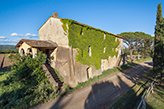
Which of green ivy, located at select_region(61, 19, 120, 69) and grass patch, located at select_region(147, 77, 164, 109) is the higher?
green ivy, located at select_region(61, 19, 120, 69)

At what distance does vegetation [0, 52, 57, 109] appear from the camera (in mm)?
7212

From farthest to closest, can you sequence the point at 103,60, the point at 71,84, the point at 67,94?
the point at 103,60 → the point at 71,84 → the point at 67,94

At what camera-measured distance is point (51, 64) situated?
12.7 metres

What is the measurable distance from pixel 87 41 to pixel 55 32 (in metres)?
4.82

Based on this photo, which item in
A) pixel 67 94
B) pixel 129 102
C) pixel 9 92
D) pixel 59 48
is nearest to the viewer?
pixel 129 102

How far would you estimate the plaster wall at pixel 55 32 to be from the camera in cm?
1112

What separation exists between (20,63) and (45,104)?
532 cm

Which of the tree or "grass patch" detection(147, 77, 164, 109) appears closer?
"grass patch" detection(147, 77, 164, 109)

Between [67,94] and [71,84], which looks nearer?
[67,94]

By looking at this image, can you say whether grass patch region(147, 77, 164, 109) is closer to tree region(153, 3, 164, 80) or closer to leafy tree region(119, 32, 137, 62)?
tree region(153, 3, 164, 80)

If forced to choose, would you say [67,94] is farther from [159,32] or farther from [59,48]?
[159,32]

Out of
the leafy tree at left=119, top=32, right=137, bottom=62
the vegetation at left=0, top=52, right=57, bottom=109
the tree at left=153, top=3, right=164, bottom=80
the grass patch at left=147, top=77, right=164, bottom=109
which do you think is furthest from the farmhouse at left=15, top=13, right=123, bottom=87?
the leafy tree at left=119, top=32, right=137, bottom=62

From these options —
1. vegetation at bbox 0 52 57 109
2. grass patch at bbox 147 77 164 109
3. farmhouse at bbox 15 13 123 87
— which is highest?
farmhouse at bbox 15 13 123 87

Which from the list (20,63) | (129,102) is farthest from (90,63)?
(20,63)
